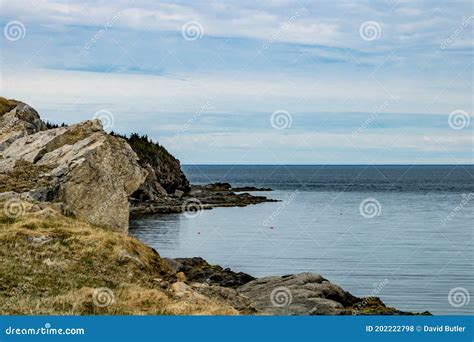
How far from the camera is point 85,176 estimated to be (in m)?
33.8

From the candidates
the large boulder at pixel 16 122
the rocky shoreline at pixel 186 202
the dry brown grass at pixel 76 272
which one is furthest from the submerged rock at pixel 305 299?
the rocky shoreline at pixel 186 202

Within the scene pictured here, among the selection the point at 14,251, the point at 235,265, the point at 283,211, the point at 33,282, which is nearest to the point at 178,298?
the point at 33,282

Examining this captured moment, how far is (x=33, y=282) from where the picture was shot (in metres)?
20.0

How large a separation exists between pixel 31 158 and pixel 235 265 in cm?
1702

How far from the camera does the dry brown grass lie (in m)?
17.9

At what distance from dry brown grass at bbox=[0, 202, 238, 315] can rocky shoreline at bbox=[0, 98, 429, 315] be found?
0.04m

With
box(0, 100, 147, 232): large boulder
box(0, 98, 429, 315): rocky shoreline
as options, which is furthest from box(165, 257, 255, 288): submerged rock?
box(0, 100, 147, 232): large boulder

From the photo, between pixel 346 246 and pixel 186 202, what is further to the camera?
pixel 186 202

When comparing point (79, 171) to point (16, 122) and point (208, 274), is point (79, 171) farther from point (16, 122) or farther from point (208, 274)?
point (16, 122)

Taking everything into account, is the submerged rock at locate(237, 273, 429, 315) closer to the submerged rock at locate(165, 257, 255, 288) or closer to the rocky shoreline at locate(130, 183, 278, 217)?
the submerged rock at locate(165, 257, 255, 288)

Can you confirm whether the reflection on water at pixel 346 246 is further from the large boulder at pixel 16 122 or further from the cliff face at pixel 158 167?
the cliff face at pixel 158 167

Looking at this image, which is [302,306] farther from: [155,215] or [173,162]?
[173,162]

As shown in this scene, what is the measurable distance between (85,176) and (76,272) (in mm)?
12261

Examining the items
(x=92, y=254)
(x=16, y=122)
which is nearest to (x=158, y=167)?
(x=16, y=122)
